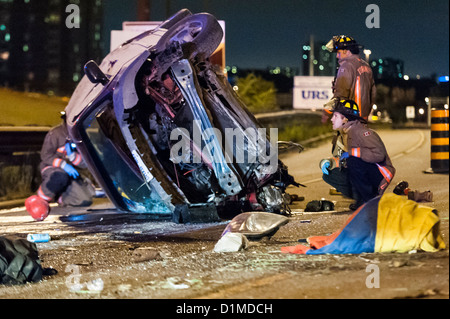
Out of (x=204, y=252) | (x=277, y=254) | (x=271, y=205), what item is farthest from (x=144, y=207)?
(x=277, y=254)

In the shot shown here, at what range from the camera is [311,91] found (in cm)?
1933

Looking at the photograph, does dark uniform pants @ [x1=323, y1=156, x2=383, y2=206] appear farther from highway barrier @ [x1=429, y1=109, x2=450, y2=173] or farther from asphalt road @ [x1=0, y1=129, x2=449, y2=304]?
highway barrier @ [x1=429, y1=109, x2=450, y2=173]

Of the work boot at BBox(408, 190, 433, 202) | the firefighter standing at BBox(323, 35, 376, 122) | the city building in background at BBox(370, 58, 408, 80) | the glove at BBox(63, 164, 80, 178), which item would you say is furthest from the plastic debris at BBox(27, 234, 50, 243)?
the city building in background at BBox(370, 58, 408, 80)

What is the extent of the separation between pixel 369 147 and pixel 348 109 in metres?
0.48

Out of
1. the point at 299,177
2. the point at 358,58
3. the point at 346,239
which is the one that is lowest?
the point at 299,177

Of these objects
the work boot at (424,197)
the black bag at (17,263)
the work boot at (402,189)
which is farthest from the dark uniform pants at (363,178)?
the black bag at (17,263)

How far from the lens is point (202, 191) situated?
884cm

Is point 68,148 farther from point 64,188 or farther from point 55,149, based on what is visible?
point 64,188

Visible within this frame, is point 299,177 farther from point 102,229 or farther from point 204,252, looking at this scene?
point 204,252

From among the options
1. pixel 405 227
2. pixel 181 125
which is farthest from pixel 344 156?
pixel 405 227

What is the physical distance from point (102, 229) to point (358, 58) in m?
3.57

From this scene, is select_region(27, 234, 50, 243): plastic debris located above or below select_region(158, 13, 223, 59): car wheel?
below

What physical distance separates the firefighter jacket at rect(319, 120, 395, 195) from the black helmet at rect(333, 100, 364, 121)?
2.6 inches

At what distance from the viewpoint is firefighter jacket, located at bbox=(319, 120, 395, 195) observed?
295 inches
